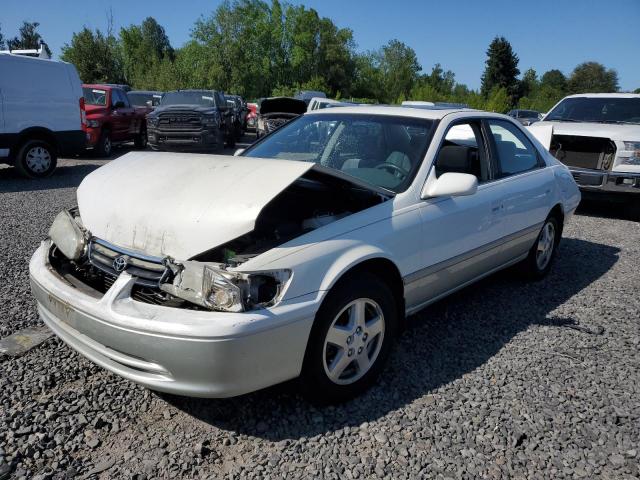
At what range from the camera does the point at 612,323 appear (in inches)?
156

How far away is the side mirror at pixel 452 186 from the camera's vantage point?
120 inches

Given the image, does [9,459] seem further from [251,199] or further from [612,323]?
[612,323]

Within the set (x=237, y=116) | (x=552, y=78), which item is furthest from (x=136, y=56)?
(x=552, y=78)

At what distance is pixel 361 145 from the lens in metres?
3.56

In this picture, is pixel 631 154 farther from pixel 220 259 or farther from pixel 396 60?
pixel 396 60

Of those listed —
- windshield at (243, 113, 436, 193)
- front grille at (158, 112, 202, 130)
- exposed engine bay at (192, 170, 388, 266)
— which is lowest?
front grille at (158, 112, 202, 130)

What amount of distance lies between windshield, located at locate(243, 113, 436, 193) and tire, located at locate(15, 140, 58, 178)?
7.43 metres

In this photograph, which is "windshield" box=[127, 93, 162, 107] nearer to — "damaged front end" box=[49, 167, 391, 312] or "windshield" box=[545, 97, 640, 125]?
"windshield" box=[545, 97, 640, 125]

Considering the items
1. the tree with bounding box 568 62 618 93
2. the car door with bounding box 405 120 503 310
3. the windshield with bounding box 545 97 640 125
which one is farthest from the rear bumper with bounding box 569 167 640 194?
the tree with bounding box 568 62 618 93

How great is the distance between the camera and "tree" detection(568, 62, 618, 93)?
3105 inches

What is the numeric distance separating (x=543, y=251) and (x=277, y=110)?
39.3 feet

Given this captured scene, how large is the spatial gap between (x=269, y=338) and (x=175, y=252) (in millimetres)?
616

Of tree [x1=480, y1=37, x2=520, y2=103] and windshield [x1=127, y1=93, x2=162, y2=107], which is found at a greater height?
tree [x1=480, y1=37, x2=520, y2=103]

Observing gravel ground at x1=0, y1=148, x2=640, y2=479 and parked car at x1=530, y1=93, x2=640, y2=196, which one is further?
parked car at x1=530, y1=93, x2=640, y2=196
